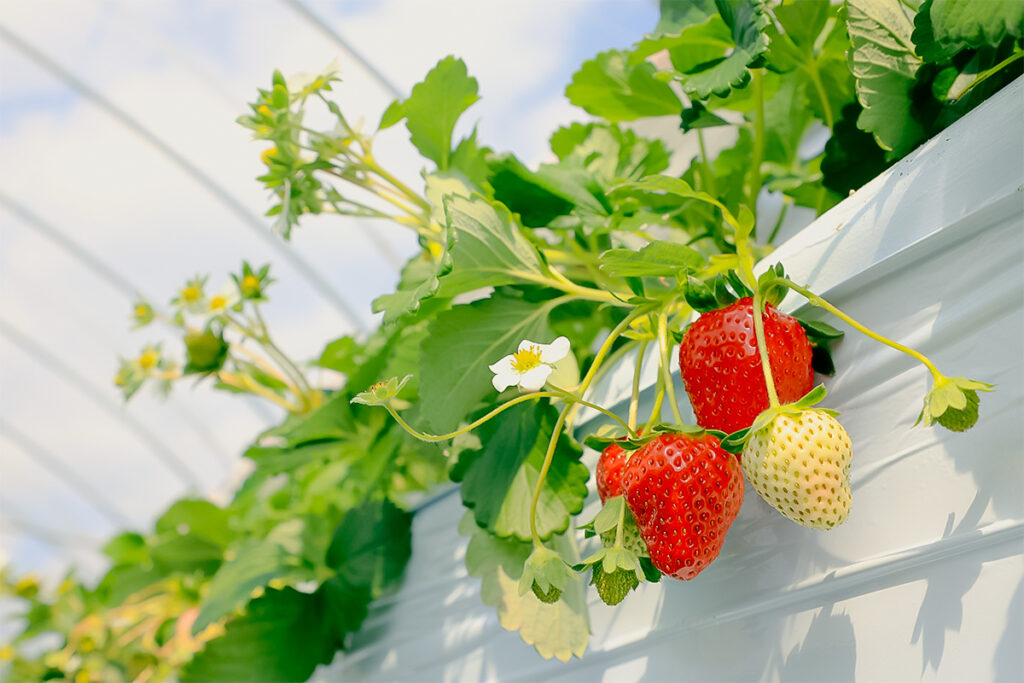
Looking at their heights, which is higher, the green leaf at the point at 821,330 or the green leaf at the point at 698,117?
the green leaf at the point at 698,117

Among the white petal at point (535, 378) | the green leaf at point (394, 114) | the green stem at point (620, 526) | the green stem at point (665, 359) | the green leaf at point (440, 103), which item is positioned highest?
the green leaf at point (394, 114)

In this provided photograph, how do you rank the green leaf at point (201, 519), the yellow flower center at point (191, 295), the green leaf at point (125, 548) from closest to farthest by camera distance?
the yellow flower center at point (191, 295)
the green leaf at point (201, 519)
the green leaf at point (125, 548)

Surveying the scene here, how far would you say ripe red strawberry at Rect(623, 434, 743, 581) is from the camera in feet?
1.29

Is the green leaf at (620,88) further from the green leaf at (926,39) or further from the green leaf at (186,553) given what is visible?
the green leaf at (186,553)

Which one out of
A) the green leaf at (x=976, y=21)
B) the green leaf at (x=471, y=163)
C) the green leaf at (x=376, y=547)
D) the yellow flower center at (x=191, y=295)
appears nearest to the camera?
the green leaf at (x=976, y=21)

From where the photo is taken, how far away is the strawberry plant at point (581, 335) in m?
0.40

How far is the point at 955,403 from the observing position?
0.34 metres

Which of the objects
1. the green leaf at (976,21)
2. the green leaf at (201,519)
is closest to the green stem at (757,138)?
the green leaf at (976,21)

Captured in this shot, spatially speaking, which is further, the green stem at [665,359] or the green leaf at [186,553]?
the green leaf at [186,553]

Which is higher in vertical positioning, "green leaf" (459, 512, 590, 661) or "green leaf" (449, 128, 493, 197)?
"green leaf" (449, 128, 493, 197)

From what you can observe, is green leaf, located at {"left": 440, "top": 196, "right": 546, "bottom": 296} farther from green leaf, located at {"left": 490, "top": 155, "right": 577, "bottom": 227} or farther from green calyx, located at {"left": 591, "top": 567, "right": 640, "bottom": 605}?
green calyx, located at {"left": 591, "top": 567, "right": 640, "bottom": 605}

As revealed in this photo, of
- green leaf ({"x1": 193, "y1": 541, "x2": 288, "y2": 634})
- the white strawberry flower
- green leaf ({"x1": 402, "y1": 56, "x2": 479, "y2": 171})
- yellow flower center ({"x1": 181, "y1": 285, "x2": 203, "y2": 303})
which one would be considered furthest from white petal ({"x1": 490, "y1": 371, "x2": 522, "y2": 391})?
yellow flower center ({"x1": 181, "y1": 285, "x2": 203, "y2": 303})

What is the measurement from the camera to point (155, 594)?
1.23 m

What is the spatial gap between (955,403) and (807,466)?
0.07 m
